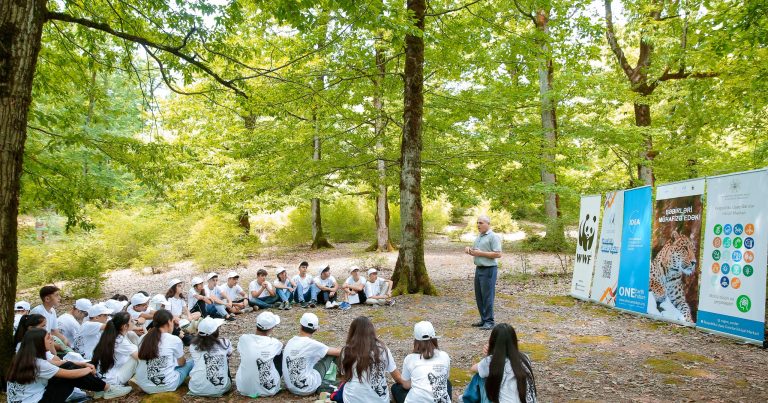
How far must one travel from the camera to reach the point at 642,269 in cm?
712

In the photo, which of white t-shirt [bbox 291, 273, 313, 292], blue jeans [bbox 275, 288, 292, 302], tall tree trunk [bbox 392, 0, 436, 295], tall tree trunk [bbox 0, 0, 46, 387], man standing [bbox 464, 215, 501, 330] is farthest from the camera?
white t-shirt [bbox 291, 273, 313, 292]

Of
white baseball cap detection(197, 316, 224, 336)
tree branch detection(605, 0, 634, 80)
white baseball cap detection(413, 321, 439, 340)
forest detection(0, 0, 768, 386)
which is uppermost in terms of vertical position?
tree branch detection(605, 0, 634, 80)

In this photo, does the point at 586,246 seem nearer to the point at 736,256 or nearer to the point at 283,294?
the point at 736,256

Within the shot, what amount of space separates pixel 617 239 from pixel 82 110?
9.39m

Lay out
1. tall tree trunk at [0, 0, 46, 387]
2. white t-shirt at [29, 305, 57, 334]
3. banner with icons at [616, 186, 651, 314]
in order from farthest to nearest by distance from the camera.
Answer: banner with icons at [616, 186, 651, 314]
white t-shirt at [29, 305, 57, 334]
tall tree trunk at [0, 0, 46, 387]

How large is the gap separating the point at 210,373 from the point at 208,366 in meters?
0.07

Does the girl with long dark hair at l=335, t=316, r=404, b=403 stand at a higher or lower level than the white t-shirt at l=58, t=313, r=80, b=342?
higher

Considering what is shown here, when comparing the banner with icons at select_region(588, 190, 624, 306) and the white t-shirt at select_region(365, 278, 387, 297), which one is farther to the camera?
the white t-shirt at select_region(365, 278, 387, 297)

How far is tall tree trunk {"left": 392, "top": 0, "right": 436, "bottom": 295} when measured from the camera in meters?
8.80

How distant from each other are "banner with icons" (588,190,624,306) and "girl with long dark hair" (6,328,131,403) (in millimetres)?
7641

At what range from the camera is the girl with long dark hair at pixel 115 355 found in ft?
14.5

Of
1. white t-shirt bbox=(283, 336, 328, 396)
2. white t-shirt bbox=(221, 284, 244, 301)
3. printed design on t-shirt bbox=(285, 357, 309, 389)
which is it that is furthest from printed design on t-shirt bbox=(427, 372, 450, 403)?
white t-shirt bbox=(221, 284, 244, 301)

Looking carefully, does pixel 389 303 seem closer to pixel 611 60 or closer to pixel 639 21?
pixel 639 21

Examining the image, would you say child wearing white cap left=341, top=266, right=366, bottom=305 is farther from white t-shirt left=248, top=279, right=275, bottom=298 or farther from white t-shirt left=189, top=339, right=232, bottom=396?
white t-shirt left=189, top=339, right=232, bottom=396
